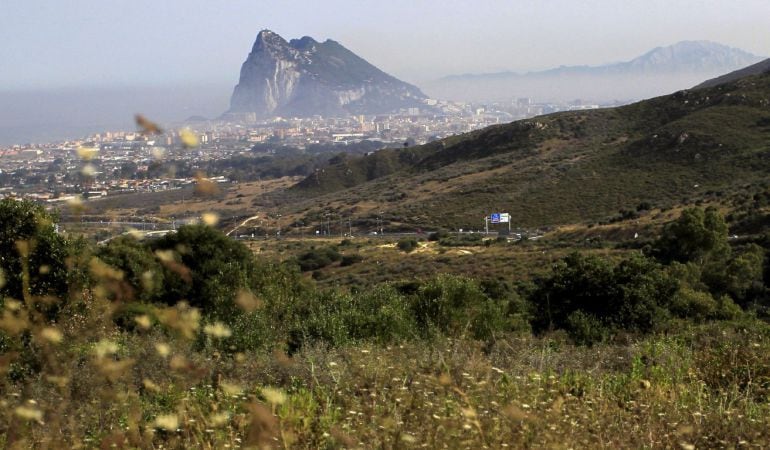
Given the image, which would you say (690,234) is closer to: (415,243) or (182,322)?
(415,243)

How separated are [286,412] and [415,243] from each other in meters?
37.4

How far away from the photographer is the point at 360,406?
12.1 feet

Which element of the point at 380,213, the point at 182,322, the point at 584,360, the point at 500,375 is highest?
the point at 182,322

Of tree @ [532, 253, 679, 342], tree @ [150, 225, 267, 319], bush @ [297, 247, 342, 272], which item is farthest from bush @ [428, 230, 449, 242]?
tree @ [532, 253, 679, 342]

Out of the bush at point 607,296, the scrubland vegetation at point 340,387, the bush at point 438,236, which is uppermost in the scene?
the scrubland vegetation at point 340,387

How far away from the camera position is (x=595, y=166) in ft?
176

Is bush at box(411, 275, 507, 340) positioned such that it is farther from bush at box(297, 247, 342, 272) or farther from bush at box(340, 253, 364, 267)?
bush at box(297, 247, 342, 272)

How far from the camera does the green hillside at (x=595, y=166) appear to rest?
46594 mm

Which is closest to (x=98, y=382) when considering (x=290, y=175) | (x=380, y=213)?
(x=380, y=213)

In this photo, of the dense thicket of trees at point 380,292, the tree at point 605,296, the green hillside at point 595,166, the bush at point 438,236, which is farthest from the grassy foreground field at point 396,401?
the green hillside at point 595,166

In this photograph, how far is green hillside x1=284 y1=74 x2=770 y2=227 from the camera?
46594mm

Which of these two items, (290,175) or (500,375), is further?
(290,175)

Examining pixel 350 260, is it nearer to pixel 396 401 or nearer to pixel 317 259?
pixel 317 259

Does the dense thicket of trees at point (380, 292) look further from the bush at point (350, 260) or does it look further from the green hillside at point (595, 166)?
the green hillside at point (595, 166)
